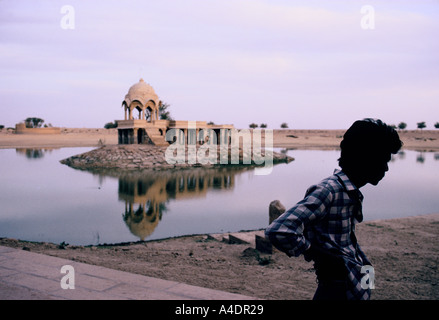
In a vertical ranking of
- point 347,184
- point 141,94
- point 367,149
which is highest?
point 141,94

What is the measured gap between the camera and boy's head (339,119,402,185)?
2096 mm

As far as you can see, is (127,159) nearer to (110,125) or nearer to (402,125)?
(110,125)

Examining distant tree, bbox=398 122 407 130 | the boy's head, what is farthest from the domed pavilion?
distant tree, bbox=398 122 407 130

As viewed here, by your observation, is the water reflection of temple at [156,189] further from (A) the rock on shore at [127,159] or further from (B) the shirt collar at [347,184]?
(B) the shirt collar at [347,184]

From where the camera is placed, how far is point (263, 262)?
21.7 feet

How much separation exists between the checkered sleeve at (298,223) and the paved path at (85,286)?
1767 mm

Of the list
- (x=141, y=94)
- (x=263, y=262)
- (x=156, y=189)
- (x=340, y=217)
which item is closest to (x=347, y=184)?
(x=340, y=217)

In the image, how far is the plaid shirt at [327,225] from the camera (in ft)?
6.44

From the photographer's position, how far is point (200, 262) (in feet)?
21.6

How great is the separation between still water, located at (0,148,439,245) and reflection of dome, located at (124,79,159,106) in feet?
30.0

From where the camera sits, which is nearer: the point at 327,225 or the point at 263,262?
the point at 327,225

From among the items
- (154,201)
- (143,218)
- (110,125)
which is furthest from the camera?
(110,125)

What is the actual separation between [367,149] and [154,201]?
14.1 metres
